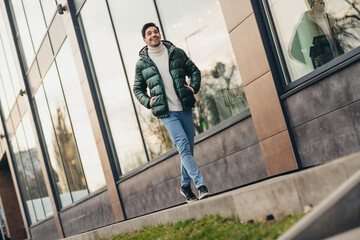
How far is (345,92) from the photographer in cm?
512

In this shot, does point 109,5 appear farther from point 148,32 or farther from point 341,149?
point 341,149

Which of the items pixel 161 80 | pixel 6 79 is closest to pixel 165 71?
pixel 161 80

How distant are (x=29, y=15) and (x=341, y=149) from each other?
13.2 m

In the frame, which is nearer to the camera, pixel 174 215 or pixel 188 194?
pixel 174 215

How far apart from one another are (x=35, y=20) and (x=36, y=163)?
20.8 ft

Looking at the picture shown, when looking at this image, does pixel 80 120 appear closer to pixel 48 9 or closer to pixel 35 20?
pixel 48 9

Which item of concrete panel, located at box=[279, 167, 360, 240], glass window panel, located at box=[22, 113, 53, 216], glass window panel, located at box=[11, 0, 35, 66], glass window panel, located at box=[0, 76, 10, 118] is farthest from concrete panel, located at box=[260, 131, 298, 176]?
glass window panel, located at box=[0, 76, 10, 118]

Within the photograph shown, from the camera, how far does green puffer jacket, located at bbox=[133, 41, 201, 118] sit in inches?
234

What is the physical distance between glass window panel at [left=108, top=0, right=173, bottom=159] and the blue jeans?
3.08 meters

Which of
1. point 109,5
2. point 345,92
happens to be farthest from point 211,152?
point 109,5

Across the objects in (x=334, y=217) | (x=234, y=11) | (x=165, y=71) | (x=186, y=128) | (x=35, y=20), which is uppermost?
(x=35, y=20)

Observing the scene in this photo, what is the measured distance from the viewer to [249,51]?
649cm

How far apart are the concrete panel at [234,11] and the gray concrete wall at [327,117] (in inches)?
48.9

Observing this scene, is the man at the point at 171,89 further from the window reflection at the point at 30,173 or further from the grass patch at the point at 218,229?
the window reflection at the point at 30,173
